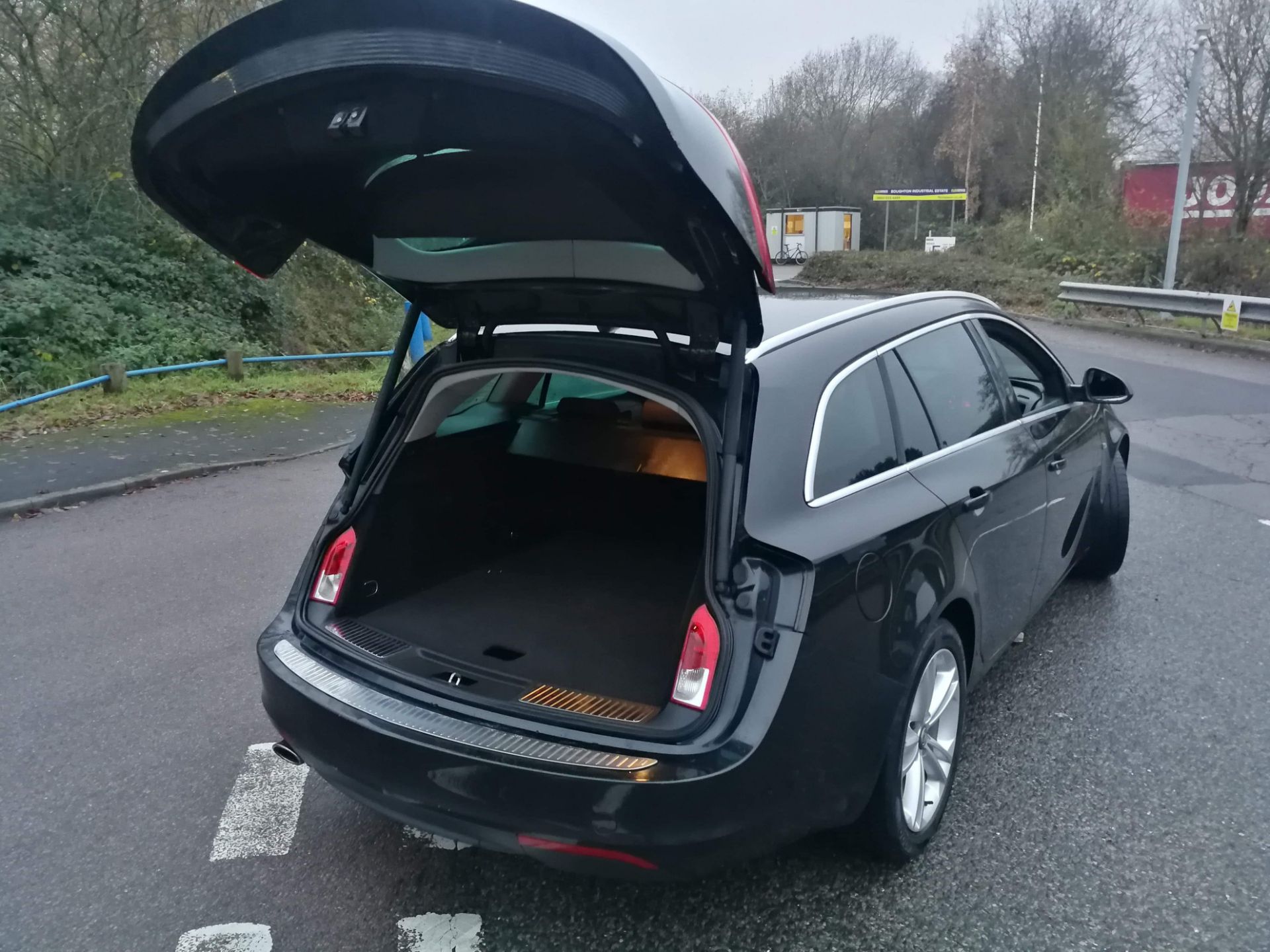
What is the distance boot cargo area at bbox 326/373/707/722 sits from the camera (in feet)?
9.87

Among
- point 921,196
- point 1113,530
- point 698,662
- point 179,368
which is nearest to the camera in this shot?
point 698,662

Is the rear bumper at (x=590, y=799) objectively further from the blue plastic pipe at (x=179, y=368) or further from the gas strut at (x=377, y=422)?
the blue plastic pipe at (x=179, y=368)

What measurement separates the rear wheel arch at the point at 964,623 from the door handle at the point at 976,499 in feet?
0.98

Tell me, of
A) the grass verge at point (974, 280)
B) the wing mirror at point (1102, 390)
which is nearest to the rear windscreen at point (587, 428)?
the wing mirror at point (1102, 390)

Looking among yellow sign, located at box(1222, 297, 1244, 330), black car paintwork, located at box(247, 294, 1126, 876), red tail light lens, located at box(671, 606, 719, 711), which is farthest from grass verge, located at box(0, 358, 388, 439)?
yellow sign, located at box(1222, 297, 1244, 330)

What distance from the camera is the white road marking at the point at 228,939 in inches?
101

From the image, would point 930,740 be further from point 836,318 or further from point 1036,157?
point 1036,157

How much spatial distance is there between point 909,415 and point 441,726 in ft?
5.80

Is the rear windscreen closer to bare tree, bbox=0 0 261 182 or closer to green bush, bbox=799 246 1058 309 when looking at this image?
bare tree, bbox=0 0 261 182

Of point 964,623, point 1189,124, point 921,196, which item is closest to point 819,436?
point 964,623

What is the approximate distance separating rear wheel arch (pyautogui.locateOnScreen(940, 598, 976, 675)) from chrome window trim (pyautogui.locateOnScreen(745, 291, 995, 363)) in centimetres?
94

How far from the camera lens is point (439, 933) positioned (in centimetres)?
261

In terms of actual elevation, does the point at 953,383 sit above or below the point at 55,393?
above

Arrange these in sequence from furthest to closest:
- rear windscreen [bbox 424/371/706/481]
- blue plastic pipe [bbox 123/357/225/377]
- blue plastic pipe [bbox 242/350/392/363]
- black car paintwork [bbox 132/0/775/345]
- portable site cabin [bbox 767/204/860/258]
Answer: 1. portable site cabin [bbox 767/204/860/258]
2. blue plastic pipe [bbox 242/350/392/363]
3. blue plastic pipe [bbox 123/357/225/377]
4. rear windscreen [bbox 424/371/706/481]
5. black car paintwork [bbox 132/0/775/345]
